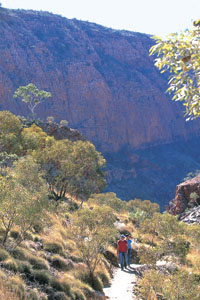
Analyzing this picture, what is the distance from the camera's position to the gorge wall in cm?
9812

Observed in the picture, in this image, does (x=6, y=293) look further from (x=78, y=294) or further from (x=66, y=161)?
(x=66, y=161)

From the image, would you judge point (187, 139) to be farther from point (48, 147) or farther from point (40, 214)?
point (40, 214)

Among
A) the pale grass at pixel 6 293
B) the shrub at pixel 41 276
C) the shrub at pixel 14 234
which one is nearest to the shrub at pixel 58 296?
the shrub at pixel 41 276

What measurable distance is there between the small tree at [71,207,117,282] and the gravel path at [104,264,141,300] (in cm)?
102

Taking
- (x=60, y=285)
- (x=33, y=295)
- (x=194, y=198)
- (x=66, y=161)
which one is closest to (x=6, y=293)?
(x=33, y=295)

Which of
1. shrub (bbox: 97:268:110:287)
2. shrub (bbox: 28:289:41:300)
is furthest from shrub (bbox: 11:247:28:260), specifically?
shrub (bbox: 97:268:110:287)

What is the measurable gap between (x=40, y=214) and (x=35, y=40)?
4187 inches

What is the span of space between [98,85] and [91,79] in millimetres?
3204

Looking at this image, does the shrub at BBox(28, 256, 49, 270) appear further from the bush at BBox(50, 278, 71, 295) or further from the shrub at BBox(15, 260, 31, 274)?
the bush at BBox(50, 278, 71, 295)

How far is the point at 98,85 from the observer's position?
358ft

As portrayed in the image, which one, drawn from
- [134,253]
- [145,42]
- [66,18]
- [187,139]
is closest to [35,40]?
[66,18]

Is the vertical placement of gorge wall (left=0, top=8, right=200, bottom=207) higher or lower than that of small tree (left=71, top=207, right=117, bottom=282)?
higher

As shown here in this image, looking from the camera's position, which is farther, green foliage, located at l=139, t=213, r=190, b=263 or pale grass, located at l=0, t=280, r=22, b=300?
green foliage, located at l=139, t=213, r=190, b=263

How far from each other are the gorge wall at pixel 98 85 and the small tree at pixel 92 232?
77552mm
